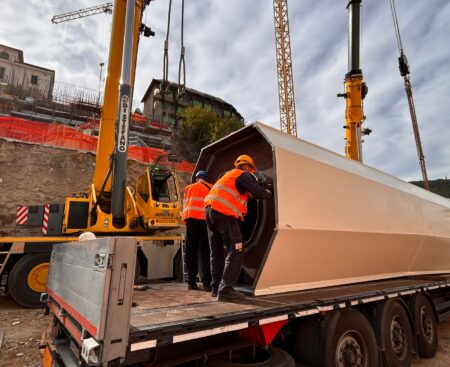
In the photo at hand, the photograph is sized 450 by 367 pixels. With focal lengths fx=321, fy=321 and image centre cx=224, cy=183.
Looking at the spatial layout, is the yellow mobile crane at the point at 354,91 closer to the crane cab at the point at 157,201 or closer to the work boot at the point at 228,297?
the crane cab at the point at 157,201

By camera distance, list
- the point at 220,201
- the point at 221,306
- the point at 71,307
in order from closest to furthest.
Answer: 1. the point at 71,307
2. the point at 221,306
3. the point at 220,201

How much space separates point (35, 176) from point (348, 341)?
49.8 ft

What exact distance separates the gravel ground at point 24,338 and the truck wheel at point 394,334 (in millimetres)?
745

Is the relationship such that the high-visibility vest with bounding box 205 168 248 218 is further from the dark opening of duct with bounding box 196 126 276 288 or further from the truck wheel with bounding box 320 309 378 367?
the truck wheel with bounding box 320 309 378 367

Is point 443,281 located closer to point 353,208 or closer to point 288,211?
point 353,208

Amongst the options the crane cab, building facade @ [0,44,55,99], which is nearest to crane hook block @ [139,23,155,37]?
the crane cab

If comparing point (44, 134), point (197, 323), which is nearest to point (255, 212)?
point (197, 323)

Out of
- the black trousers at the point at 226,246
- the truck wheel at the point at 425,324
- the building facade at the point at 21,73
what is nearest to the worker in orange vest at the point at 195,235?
the black trousers at the point at 226,246

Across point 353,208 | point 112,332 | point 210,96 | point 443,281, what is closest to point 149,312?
point 112,332

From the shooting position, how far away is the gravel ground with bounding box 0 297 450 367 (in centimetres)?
425

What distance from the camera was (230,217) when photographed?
3578mm

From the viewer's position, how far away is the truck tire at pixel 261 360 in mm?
2602

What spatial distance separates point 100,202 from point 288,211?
5671 mm

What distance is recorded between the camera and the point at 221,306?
2.87m
